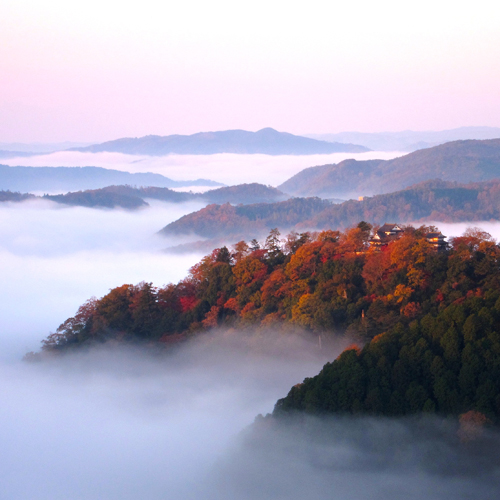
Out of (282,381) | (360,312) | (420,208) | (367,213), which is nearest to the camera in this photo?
(282,381)

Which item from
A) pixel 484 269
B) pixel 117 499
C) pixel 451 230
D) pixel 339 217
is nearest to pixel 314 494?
pixel 117 499

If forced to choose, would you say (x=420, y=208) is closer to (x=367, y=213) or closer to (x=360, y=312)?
(x=367, y=213)

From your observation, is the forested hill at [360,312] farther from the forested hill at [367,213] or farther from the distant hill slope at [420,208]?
the distant hill slope at [420,208]

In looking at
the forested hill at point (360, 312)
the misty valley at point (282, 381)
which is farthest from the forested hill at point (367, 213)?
the forested hill at point (360, 312)

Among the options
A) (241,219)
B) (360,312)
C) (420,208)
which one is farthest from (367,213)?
(360,312)

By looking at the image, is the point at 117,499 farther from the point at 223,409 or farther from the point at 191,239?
the point at 191,239

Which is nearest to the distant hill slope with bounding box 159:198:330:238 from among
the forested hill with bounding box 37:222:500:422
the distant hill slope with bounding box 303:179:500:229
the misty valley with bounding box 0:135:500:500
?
the distant hill slope with bounding box 303:179:500:229
